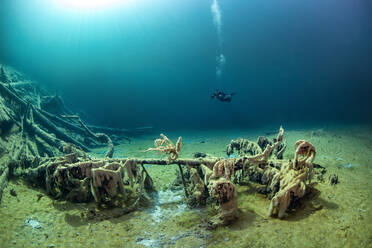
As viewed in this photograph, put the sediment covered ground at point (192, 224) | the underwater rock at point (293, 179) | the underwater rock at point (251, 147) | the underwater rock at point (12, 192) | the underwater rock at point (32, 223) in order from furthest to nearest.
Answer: the underwater rock at point (251, 147) < the underwater rock at point (12, 192) < the underwater rock at point (32, 223) < the underwater rock at point (293, 179) < the sediment covered ground at point (192, 224)

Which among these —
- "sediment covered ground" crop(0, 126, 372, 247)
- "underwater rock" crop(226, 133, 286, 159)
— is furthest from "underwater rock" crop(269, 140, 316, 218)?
"underwater rock" crop(226, 133, 286, 159)

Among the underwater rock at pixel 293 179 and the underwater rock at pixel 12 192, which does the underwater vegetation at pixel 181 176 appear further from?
the underwater rock at pixel 12 192

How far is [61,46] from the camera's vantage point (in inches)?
2874

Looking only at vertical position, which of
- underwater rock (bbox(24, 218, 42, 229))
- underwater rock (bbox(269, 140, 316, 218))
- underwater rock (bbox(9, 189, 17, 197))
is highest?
underwater rock (bbox(269, 140, 316, 218))

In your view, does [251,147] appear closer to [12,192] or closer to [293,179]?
[293,179]

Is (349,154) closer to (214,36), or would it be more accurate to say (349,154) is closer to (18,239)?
(18,239)

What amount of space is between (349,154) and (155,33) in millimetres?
103491

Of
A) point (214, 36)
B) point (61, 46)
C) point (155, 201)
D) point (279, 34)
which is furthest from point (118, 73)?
point (155, 201)

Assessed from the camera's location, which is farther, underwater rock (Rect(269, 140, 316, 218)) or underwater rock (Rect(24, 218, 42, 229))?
underwater rock (Rect(24, 218, 42, 229))

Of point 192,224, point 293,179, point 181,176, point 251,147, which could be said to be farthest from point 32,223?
point 251,147

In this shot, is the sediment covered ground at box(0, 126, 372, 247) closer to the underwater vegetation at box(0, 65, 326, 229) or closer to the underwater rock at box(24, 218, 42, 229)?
the underwater rock at box(24, 218, 42, 229)

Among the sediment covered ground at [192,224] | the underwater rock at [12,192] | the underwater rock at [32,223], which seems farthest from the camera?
the underwater rock at [12,192]

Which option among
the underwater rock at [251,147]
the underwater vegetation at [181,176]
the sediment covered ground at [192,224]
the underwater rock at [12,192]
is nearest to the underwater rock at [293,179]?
the underwater vegetation at [181,176]

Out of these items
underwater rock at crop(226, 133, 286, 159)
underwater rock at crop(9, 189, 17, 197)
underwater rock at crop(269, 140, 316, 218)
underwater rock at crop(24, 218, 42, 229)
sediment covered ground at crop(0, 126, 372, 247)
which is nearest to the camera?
sediment covered ground at crop(0, 126, 372, 247)
